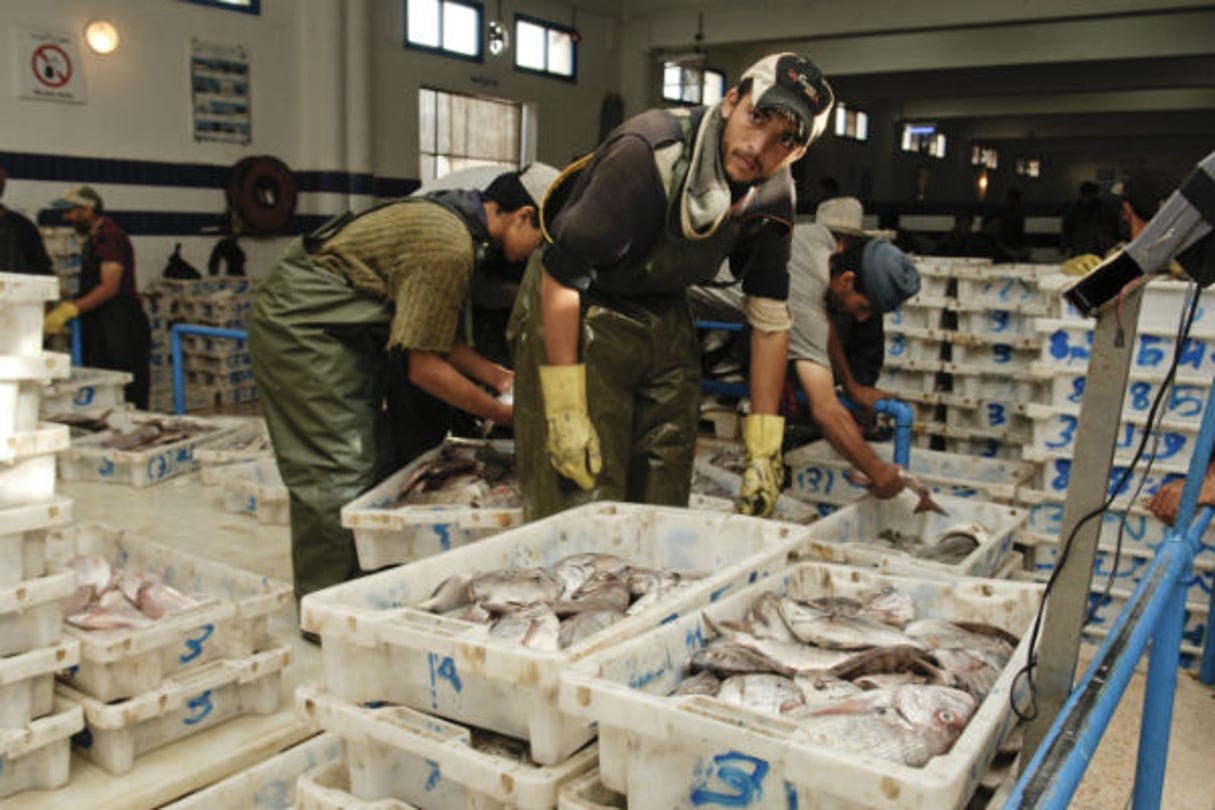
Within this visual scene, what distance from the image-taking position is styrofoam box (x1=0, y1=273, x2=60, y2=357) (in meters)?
2.50

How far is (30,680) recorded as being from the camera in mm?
2672

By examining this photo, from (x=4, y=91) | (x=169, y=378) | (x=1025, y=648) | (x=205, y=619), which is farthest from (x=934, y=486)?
(x=4, y=91)

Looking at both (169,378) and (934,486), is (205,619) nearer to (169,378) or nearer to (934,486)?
(934,486)

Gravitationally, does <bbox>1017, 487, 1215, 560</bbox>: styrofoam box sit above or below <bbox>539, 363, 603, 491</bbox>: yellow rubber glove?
below

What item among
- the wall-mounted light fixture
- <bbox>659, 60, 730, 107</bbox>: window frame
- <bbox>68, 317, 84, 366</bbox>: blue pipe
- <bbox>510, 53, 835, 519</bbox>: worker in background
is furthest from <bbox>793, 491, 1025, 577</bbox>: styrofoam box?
<bbox>659, 60, 730, 107</bbox>: window frame

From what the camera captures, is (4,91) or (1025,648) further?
(4,91)

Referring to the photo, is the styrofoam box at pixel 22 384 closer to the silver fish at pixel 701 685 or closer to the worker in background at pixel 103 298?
the silver fish at pixel 701 685

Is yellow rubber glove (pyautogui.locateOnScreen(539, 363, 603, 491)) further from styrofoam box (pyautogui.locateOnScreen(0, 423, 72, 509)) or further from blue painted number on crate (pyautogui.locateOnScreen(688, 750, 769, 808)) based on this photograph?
blue painted number on crate (pyautogui.locateOnScreen(688, 750, 769, 808))

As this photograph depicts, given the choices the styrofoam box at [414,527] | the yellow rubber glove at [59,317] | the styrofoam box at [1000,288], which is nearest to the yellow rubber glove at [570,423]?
the styrofoam box at [414,527]

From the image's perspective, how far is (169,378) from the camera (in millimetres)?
9430

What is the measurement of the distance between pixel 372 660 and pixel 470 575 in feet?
1.21

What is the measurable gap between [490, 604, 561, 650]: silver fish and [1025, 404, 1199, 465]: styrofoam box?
2560 mm

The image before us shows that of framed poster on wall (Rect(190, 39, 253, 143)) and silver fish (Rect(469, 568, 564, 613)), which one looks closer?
silver fish (Rect(469, 568, 564, 613))

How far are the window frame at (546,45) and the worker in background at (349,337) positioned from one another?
10426 mm
